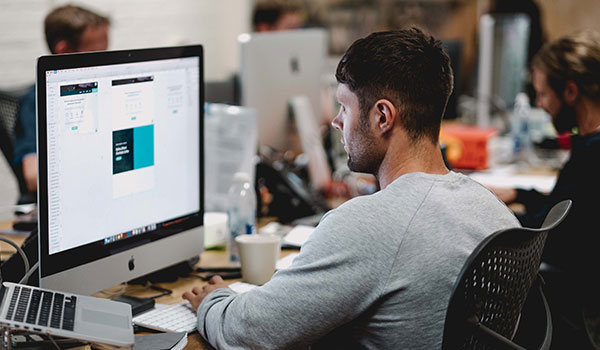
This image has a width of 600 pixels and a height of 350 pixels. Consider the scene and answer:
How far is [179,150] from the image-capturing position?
5.72ft

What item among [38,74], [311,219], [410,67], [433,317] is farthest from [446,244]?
[311,219]

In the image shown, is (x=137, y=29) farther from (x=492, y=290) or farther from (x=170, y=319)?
(x=492, y=290)

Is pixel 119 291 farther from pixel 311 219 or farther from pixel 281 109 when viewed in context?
pixel 281 109

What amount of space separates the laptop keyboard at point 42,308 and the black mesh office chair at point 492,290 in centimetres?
60

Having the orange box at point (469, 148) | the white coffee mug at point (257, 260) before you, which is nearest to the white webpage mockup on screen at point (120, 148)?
the white coffee mug at point (257, 260)

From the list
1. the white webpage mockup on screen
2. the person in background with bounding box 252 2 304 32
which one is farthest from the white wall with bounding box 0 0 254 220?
the white webpage mockup on screen

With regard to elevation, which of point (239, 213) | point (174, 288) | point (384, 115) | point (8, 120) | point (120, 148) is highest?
point (384, 115)

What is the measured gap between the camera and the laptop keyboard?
1164 mm

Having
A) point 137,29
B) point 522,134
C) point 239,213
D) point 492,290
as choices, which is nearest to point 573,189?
point 239,213

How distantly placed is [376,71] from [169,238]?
68 cm

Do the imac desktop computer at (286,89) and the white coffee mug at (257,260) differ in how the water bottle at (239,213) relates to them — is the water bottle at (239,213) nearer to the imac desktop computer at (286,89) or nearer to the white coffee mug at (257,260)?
the white coffee mug at (257,260)

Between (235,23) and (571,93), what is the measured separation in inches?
137

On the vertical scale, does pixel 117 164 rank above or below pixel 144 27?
below

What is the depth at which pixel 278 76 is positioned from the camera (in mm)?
2820
